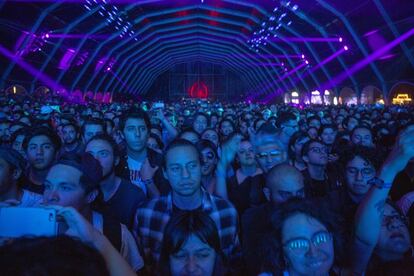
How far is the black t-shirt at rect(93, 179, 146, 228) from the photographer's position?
4008 millimetres

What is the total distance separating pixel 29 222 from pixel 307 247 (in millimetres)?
1470

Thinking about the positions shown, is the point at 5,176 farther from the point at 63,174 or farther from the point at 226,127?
the point at 226,127

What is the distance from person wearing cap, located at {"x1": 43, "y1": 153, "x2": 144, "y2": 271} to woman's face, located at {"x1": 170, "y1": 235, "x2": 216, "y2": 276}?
0.49 m

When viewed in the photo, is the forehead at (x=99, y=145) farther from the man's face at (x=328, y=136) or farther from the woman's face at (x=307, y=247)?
the man's face at (x=328, y=136)

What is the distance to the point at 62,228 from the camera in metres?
1.93

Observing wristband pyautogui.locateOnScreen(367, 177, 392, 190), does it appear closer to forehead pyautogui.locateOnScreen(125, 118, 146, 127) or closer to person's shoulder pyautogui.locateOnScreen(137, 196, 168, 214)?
person's shoulder pyautogui.locateOnScreen(137, 196, 168, 214)

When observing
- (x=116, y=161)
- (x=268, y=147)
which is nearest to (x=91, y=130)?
(x=116, y=161)

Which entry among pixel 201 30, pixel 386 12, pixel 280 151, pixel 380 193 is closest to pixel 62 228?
pixel 380 193

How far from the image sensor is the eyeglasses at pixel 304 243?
7.96 ft

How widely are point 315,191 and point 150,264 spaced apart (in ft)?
7.49

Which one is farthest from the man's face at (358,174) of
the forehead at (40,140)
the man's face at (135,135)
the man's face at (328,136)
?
the man's face at (328,136)

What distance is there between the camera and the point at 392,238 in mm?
2752

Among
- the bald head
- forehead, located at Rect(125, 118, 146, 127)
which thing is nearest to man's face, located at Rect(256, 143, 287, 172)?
the bald head

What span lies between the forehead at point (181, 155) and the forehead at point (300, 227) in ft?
4.24
